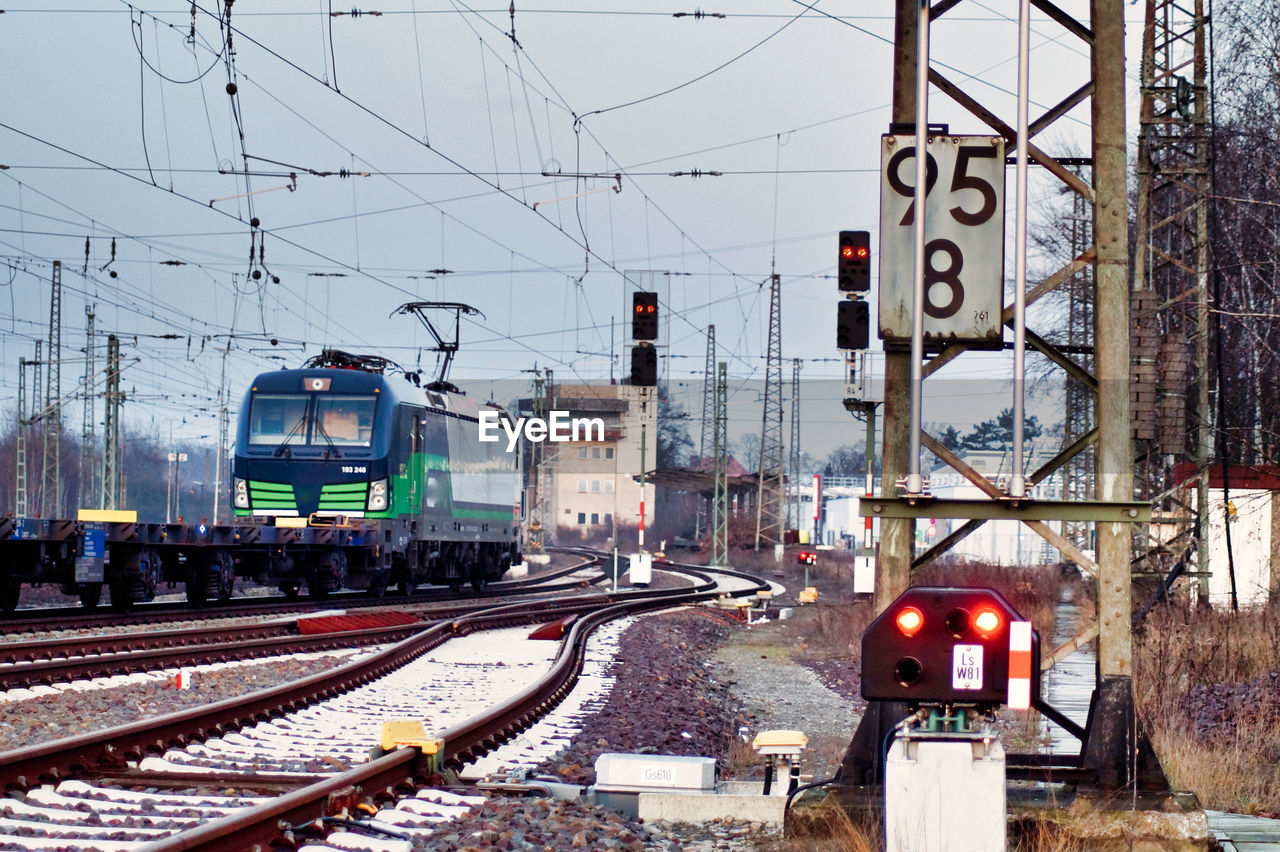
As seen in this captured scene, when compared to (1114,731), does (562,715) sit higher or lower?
lower

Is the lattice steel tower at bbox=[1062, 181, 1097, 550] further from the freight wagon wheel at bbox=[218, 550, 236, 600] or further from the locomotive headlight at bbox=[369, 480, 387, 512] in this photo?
the freight wagon wheel at bbox=[218, 550, 236, 600]

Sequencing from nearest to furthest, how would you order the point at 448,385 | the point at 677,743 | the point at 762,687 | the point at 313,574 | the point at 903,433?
the point at 903,433 < the point at 677,743 < the point at 762,687 < the point at 313,574 < the point at 448,385

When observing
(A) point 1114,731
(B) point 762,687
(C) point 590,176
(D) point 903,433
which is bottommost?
(B) point 762,687

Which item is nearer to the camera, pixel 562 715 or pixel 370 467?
pixel 562 715

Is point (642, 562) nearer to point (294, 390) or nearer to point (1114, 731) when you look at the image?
point (294, 390)

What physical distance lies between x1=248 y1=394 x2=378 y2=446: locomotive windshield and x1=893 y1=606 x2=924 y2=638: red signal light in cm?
2074

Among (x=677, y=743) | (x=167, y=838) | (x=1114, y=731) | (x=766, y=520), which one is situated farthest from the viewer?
(x=766, y=520)

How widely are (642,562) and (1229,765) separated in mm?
30530

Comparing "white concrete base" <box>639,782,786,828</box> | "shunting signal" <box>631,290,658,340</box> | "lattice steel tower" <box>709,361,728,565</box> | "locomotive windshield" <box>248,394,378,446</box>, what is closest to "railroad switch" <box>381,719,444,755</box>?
"white concrete base" <box>639,782,786,828</box>

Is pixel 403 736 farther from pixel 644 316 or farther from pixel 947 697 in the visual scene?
pixel 644 316

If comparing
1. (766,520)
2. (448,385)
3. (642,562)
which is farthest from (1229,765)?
(766,520)

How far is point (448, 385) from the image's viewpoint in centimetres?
3117

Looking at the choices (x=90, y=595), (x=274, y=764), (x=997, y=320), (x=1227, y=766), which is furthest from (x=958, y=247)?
(x=90, y=595)

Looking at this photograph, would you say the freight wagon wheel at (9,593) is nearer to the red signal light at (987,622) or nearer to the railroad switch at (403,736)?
the railroad switch at (403,736)
